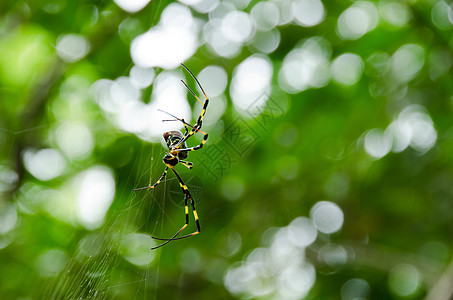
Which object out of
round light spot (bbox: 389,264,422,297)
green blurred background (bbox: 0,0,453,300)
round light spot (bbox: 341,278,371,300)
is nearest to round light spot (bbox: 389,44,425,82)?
green blurred background (bbox: 0,0,453,300)

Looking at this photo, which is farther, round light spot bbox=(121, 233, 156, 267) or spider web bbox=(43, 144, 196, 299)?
round light spot bbox=(121, 233, 156, 267)

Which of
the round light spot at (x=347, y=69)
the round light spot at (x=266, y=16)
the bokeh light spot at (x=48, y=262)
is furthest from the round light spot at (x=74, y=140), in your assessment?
the round light spot at (x=347, y=69)

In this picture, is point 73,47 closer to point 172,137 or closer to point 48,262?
point 172,137

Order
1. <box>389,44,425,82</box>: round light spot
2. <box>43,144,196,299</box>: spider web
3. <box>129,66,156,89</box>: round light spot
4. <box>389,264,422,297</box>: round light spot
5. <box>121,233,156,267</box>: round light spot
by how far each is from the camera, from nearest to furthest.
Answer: <box>43,144,196,299</box>: spider web → <box>129,66,156,89</box>: round light spot → <box>121,233,156,267</box>: round light spot → <box>389,44,425,82</box>: round light spot → <box>389,264,422,297</box>: round light spot

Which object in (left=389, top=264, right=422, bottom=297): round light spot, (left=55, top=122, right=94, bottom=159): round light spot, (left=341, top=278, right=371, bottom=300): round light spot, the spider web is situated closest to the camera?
the spider web

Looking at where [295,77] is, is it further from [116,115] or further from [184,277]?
[184,277]

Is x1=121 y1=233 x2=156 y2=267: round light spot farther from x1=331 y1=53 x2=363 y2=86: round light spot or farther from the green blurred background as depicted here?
x1=331 y1=53 x2=363 y2=86: round light spot

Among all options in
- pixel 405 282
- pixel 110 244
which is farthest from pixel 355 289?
pixel 110 244

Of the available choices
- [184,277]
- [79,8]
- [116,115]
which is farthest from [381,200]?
[79,8]

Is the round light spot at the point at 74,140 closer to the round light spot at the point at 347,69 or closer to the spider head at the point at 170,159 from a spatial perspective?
the spider head at the point at 170,159
